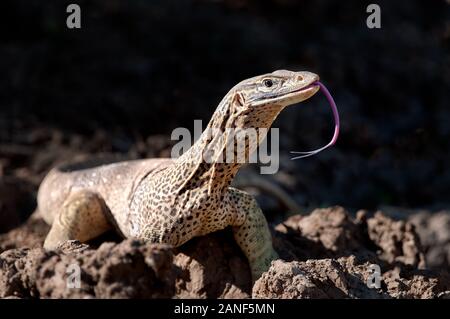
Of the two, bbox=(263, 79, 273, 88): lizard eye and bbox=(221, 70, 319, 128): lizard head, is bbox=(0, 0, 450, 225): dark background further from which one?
bbox=(263, 79, 273, 88): lizard eye

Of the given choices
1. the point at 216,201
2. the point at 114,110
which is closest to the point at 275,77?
the point at 216,201

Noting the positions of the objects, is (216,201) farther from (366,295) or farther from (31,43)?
(31,43)

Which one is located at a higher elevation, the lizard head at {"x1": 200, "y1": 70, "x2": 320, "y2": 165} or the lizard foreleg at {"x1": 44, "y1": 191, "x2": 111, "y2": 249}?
the lizard head at {"x1": 200, "y1": 70, "x2": 320, "y2": 165}

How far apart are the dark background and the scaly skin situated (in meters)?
2.79

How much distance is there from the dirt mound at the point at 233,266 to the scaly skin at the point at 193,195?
21cm

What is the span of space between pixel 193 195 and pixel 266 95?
895 millimetres

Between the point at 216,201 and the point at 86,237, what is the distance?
1.43m

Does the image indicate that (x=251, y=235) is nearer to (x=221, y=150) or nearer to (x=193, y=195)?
(x=193, y=195)

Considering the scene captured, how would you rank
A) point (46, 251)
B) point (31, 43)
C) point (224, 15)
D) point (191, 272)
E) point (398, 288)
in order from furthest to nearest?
point (224, 15), point (31, 43), point (191, 272), point (398, 288), point (46, 251)

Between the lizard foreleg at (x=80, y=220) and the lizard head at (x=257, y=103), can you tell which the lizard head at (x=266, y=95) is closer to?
the lizard head at (x=257, y=103)

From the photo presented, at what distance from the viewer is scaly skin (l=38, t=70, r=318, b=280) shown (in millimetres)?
5180

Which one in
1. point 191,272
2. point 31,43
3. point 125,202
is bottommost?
point 191,272

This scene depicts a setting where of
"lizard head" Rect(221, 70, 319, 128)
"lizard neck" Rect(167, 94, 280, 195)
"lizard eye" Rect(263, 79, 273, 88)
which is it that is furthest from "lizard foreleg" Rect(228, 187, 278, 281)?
"lizard eye" Rect(263, 79, 273, 88)

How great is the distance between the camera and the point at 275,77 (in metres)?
5.15
